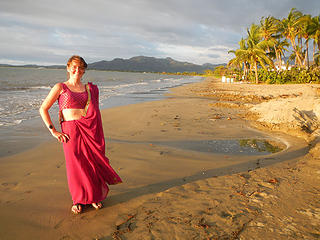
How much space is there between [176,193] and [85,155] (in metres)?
1.30

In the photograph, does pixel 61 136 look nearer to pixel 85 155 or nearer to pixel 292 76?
pixel 85 155

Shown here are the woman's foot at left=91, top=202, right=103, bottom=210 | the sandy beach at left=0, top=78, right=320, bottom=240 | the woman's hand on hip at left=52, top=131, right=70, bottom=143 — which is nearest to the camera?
the sandy beach at left=0, top=78, right=320, bottom=240

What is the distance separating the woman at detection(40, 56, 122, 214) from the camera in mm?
2475

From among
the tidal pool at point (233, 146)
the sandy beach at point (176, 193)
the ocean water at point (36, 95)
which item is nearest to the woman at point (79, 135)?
the sandy beach at point (176, 193)

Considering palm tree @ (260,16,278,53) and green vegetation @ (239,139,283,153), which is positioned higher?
palm tree @ (260,16,278,53)

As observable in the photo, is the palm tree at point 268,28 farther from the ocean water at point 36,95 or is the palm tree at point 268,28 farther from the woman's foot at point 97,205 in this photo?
the woman's foot at point 97,205

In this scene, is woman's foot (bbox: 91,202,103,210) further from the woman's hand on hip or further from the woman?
the woman's hand on hip

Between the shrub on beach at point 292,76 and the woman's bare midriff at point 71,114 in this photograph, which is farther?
the shrub on beach at point 292,76

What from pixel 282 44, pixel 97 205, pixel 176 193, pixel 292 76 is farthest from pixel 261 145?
pixel 282 44

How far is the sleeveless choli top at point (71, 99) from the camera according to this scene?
2445mm

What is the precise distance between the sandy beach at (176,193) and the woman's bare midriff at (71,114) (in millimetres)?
1092

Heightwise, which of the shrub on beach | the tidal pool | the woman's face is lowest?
the tidal pool

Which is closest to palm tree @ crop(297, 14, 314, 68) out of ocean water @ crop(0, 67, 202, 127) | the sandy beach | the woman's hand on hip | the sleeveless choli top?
ocean water @ crop(0, 67, 202, 127)

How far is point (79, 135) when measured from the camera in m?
2.51
